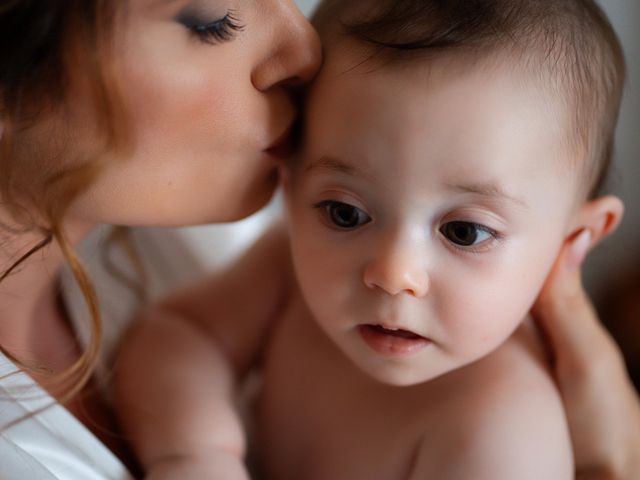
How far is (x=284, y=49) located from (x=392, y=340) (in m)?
0.32

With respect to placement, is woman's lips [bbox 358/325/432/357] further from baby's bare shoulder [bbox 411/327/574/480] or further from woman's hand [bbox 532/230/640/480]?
woman's hand [bbox 532/230/640/480]

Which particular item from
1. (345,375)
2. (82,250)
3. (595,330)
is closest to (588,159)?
(595,330)

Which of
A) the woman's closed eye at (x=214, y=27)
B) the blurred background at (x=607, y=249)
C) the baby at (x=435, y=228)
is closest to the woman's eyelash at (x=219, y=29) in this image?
the woman's closed eye at (x=214, y=27)

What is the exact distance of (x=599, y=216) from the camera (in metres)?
0.92

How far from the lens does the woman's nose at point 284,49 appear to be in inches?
32.1

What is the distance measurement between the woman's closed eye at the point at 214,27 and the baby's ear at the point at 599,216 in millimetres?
422

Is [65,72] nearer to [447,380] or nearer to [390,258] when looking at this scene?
[390,258]

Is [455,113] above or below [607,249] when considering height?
above

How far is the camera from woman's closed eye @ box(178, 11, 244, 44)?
0.77 metres

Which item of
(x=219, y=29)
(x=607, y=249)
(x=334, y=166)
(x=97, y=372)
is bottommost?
(x=607, y=249)

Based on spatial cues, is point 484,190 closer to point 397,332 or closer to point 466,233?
point 466,233

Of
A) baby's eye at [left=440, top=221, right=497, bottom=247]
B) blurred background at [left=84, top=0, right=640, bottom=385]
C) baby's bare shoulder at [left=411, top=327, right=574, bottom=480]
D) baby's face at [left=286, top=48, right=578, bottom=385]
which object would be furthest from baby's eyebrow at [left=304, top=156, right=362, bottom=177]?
blurred background at [left=84, top=0, right=640, bottom=385]

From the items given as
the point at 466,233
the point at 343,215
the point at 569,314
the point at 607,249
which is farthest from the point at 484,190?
the point at 607,249

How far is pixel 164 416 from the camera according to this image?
0.96 metres
